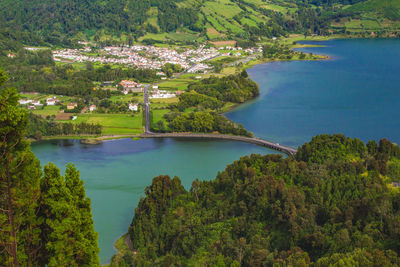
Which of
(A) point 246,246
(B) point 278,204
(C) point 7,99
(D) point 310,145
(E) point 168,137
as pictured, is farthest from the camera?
(E) point 168,137

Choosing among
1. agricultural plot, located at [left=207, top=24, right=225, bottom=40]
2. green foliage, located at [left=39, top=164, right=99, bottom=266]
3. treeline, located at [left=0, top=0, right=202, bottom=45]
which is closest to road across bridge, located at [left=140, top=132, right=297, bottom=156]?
green foliage, located at [left=39, top=164, right=99, bottom=266]

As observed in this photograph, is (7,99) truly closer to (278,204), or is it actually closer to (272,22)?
(278,204)

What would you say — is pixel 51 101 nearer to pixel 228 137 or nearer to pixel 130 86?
pixel 130 86

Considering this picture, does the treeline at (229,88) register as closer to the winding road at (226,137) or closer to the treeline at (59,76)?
the treeline at (59,76)

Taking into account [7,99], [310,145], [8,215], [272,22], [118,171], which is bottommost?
[118,171]

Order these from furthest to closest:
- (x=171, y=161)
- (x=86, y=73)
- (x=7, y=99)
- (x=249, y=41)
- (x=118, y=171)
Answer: (x=249, y=41) < (x=86, y=73) < (x=171, y=161) < (x=118, y=171) < (x=7, y=99)

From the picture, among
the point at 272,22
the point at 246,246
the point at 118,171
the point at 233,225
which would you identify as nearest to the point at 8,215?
the point at 246,246

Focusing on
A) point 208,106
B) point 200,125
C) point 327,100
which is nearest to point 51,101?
point 208,106
